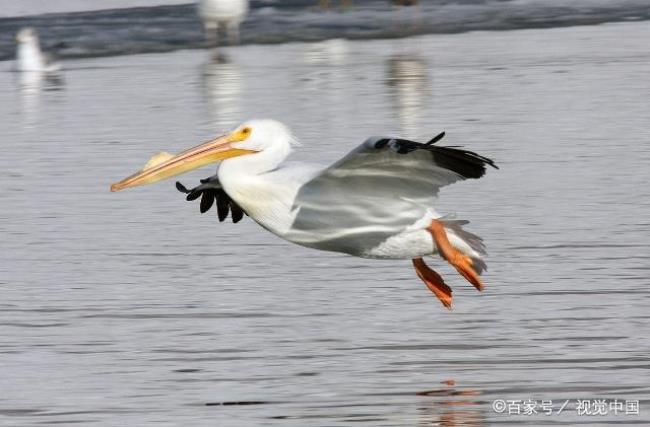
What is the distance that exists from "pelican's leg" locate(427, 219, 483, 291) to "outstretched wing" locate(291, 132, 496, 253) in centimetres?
9

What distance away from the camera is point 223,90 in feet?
53.4

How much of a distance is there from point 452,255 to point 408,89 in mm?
8181

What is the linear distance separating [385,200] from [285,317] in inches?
26.8

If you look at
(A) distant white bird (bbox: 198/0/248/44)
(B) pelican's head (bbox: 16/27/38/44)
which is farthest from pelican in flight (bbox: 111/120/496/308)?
(A) distant white bird (bbox: 198/0/248/44)

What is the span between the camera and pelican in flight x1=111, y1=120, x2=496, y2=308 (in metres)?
7.60

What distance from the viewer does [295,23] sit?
2322 centimetres

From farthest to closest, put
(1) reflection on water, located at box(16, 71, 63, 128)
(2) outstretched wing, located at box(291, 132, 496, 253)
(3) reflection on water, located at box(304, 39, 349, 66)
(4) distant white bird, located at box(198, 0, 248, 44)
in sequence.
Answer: (4) distant white bird, located at box(198, 0, 248, 44) → (3) reflection on water, located at box(304, 39, 349, 66) → (1) reflection on water, located at box(16, 71, 63, 128) → (2) outstretched wing, located at box(291, 132, 496, 253)

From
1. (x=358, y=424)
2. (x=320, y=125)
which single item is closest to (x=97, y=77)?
(x=320, y=125)

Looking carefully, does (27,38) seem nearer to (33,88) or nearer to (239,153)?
(33,88)

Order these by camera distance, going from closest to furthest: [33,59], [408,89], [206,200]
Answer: [206,200] < [408,89] < [33,59]

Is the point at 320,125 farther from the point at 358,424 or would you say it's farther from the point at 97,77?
the point at 358,424

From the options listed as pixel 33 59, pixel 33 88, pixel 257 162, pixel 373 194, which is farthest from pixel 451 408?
pixel 33 59

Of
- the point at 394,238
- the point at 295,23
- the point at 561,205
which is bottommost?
the point at 295,23

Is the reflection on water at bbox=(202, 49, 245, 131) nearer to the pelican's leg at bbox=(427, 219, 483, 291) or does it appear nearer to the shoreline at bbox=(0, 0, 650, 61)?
the shoreline at bbox=(0, 0, 650, 61)
